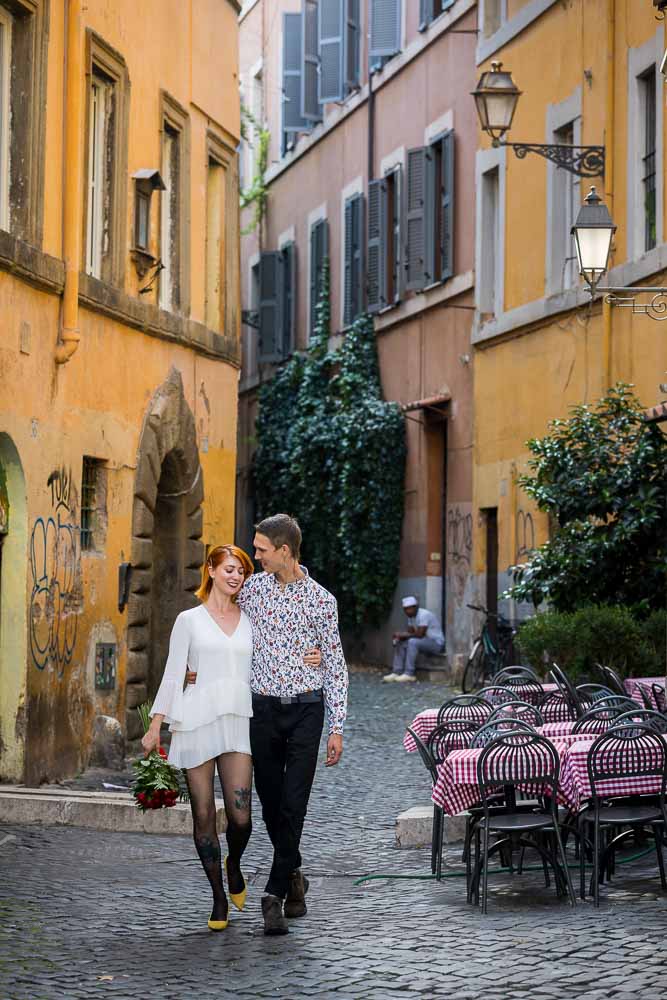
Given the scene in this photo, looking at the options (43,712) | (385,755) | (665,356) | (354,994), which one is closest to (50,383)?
(43,712)

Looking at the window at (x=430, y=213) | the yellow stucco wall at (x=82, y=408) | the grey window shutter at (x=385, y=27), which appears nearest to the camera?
the yellow stucco wall at (x=82, y=408)

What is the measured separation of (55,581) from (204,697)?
5.90 meters

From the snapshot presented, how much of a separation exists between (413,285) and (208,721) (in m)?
16.8

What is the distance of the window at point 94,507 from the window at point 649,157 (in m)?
5.26

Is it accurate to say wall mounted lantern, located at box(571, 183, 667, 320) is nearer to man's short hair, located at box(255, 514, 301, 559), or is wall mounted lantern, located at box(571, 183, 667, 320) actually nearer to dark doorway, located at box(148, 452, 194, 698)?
dark doorway, located at box(148, 452, 194, 698)

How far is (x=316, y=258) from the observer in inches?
1166

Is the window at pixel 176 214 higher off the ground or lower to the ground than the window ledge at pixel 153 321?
higher

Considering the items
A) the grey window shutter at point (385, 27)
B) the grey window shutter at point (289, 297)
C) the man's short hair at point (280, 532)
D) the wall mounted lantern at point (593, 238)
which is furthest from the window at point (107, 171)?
the grey window shutter at point (289, 297)

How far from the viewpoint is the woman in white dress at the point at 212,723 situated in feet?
26.3

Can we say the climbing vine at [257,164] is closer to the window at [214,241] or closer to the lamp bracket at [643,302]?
the window at [214,241]

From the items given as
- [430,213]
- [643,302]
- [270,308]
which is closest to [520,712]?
[643,302]

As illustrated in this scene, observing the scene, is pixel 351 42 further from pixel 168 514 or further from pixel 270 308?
pixel 168 514

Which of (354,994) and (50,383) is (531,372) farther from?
(354,994)

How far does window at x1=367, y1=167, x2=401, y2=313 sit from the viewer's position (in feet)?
85.1
